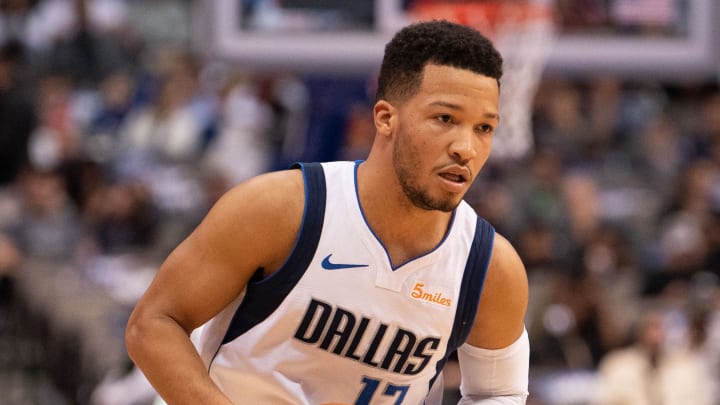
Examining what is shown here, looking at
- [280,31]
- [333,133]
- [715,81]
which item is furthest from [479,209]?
[715,81]

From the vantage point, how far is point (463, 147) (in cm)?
302

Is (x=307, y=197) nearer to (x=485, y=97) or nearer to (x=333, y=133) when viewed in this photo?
(x=485, y=97)

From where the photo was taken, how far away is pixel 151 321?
305cm

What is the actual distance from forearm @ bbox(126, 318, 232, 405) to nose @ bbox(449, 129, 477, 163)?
35.4 inches

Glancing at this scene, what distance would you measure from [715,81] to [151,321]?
1090 cm

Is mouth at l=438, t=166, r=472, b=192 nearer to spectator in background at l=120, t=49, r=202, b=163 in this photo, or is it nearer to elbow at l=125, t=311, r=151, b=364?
elbow at l=125, t=311, r=151, b=364

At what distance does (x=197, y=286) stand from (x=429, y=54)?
0.91 metres

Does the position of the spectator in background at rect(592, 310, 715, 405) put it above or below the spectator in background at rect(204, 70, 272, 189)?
below

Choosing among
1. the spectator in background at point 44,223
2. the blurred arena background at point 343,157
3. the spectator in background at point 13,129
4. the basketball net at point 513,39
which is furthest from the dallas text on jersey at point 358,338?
the spectator in background at point 13,129

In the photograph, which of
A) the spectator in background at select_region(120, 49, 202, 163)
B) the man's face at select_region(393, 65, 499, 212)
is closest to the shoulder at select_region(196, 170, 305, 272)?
the man's face at select_region(393, 65, 499, 212)

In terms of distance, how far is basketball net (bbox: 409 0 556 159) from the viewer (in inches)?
332

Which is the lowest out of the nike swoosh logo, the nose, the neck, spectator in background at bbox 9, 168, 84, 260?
spectator in background at bbox 9, 168, 84, 260

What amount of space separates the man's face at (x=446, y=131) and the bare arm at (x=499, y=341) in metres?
0.37

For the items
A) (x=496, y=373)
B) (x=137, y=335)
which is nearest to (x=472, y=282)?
(x=496, y=373)
